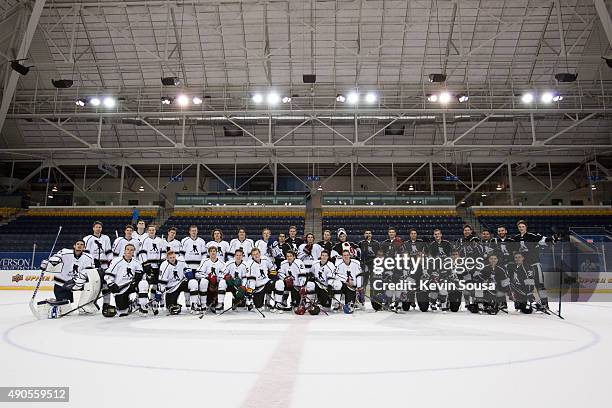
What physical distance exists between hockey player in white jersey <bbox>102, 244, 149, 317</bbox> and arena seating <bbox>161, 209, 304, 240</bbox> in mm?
12370

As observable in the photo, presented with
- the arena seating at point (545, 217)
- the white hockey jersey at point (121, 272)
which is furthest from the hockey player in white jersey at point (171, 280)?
the arena seating at point (545, 217)

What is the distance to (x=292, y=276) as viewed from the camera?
849 centimetres

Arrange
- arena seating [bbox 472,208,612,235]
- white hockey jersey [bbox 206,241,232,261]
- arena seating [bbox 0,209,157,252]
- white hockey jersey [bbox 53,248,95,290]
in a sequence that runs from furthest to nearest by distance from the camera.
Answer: arena seating [bbox 472,208,612,235]
arena seating [bbox 0,209,157,252]
white hockey jersey [bbox 206,241,232,261]
white hockey jersey [bbox 53,248,95,290]

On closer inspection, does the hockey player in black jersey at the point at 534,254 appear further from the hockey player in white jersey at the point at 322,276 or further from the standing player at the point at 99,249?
the standing player at the point at 99,249

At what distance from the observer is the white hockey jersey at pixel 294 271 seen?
849 centimetres

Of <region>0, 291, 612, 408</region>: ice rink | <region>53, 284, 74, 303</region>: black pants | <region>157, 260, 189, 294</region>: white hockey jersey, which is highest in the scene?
<region>157, 260, 189, 294</region>: white hockey jersey

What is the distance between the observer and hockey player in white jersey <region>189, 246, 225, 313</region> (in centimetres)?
794

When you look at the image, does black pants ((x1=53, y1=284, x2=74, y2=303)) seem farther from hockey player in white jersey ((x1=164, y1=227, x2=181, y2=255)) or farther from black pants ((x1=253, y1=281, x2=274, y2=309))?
black pants ((x1=253, y1=281, x2=274, y2=309))

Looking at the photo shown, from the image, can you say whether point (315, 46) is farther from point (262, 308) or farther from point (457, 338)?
point (457, 338)

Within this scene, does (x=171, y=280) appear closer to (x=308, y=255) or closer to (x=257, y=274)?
(x=257, y=274)

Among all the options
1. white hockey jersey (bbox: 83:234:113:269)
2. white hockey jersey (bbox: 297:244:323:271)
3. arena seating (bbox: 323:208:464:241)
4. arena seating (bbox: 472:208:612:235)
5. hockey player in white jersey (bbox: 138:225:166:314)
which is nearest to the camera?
hockey player in white jersey (bbox: 138:225:166:314)

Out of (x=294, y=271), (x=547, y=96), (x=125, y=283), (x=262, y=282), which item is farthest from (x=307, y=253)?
(x=547, y=96)

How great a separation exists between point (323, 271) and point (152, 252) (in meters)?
3.79

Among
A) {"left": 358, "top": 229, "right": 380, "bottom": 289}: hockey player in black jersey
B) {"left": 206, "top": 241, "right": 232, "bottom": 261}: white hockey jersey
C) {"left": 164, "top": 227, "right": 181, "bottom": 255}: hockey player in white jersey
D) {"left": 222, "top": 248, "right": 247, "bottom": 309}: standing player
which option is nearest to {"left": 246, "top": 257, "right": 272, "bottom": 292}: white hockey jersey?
{"left": 222, "top": 248, "right": 247, "bottom": 309}: standing player
